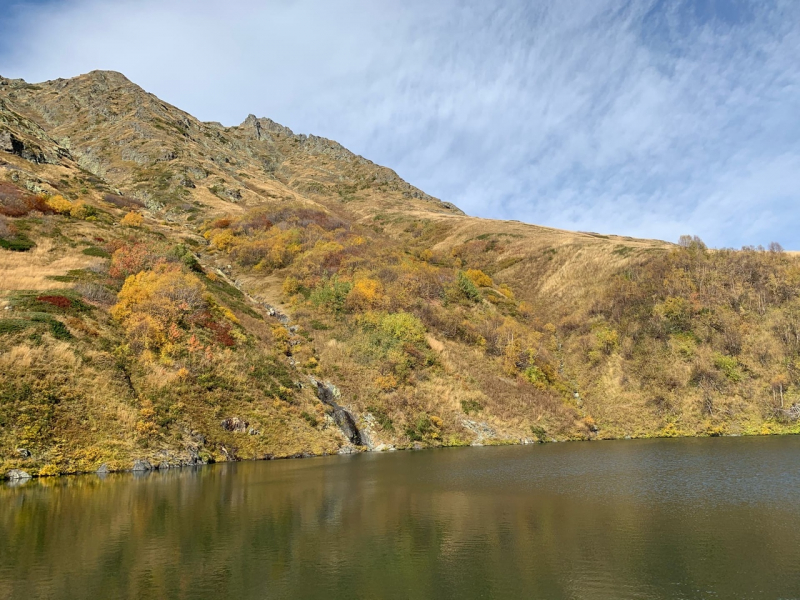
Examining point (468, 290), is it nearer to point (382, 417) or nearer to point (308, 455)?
point (382, 417)

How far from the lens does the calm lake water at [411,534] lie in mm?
13594

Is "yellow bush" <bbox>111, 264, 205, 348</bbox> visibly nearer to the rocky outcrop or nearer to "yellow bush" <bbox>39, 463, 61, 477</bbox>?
"yellow bush" <bbox>39, 463, 61, 477</bbox>

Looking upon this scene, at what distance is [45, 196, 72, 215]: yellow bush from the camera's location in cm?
7038

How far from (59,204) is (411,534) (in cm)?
7669

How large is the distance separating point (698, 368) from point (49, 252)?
7812 centimetres

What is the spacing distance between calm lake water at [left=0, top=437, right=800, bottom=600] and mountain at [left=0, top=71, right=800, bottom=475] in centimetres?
821

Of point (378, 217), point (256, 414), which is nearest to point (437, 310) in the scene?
point (256, 414)

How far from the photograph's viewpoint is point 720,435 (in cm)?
5200

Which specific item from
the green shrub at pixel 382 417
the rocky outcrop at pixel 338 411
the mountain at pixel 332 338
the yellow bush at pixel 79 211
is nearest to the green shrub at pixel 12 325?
the mountain at pixel 332 338

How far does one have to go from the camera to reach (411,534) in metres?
18.7

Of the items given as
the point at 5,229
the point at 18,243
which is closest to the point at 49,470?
the point at 18,243

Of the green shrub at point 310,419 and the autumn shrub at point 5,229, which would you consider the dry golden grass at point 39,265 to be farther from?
the green shrub at point 310,419

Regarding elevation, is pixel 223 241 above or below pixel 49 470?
above

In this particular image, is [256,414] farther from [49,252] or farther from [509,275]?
[509,275]
